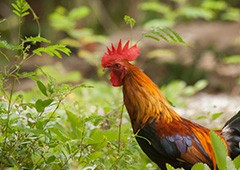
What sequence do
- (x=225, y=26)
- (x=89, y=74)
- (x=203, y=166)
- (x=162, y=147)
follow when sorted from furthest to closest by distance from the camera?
(x=225, y=26) < (x=89, y=74) < (x=162, y=147) < (x=203, y=166)

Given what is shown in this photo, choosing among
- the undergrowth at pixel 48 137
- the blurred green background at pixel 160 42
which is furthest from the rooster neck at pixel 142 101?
the blurred green background at pixel 160 42

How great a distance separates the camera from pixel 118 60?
3.72 m

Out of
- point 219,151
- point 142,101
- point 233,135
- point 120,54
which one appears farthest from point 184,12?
point 219,151

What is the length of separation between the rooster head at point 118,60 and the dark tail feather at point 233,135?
2.46 feet

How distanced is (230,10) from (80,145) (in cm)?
925

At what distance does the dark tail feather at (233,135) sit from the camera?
151 inches

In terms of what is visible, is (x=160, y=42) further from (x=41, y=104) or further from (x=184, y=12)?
(x=41, y=104)

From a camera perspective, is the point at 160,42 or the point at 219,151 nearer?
the point at 219,151

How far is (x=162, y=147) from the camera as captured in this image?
354 cm

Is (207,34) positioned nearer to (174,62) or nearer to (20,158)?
(174,62)

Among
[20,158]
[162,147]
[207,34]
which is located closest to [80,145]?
[20,158]

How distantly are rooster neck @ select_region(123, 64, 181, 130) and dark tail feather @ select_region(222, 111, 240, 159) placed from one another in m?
0.40

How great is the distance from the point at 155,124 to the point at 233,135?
1.91 ft

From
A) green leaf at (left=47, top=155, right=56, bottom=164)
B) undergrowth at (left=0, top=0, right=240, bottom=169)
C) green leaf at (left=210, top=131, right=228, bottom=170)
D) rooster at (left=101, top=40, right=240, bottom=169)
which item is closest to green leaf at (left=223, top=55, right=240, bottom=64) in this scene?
rooster at (left=101, top=40, right=240, bottom=169)
